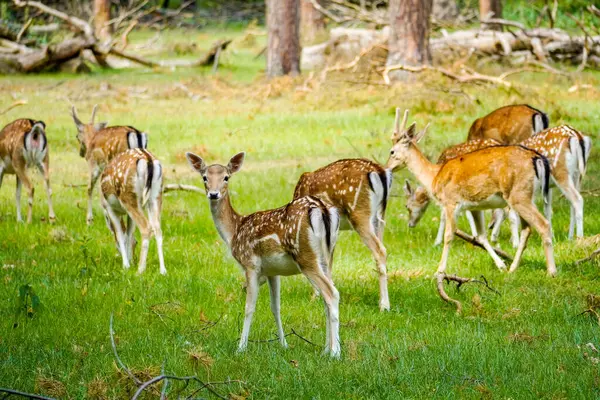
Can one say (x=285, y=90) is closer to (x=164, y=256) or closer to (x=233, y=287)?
(x=164, y=256)

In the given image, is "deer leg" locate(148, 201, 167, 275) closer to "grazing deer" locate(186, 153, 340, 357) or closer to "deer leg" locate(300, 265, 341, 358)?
"grazing deer" locate(186, 153, 340, 357)

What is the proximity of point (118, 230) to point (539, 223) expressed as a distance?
4435mm

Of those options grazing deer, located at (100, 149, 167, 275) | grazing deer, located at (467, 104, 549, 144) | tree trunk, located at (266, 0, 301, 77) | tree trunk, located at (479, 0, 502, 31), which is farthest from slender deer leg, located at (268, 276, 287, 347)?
tree trunk, located at (479, 0, 502, 31)

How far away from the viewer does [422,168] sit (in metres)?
11.0

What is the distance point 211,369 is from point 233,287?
2.65 metres

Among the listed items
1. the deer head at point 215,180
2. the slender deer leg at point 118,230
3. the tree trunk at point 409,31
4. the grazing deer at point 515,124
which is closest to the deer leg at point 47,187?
the slender deer leg at point 118,230

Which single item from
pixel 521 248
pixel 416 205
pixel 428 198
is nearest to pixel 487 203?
pixel 521 248

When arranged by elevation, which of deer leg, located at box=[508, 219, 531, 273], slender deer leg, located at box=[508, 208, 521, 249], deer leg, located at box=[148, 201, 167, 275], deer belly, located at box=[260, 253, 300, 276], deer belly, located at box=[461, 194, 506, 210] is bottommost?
slender deer leg, located at box=[508, 208, 521, 249]

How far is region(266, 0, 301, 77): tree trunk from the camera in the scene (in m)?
26.1

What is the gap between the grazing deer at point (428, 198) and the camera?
1165cm

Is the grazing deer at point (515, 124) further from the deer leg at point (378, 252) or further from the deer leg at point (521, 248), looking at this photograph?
the deer leg at point (378, 252)

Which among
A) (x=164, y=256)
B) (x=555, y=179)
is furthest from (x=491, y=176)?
(x=164, y=256)

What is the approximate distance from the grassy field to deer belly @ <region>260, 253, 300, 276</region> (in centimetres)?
59

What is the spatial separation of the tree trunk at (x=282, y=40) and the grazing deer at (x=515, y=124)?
13.5 m
